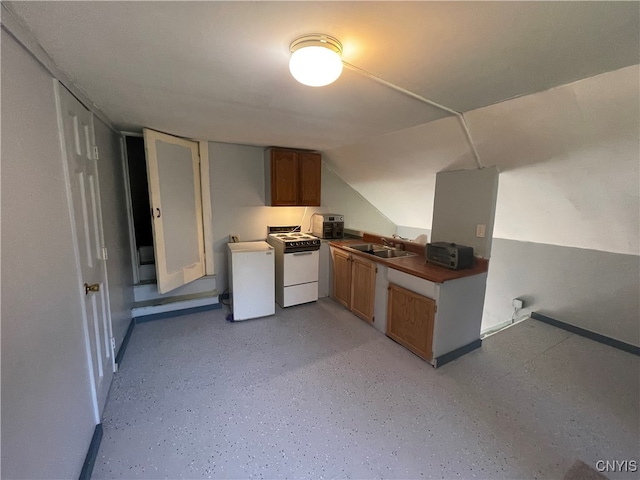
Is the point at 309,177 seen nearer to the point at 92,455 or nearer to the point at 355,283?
the point at 355,283

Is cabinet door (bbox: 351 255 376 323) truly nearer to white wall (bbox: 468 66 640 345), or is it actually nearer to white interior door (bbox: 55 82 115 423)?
white wall (bbox: 468 66 640 345)

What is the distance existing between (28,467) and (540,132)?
329 centimetres

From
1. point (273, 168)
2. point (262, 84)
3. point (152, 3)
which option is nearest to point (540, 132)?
point (262, 84)

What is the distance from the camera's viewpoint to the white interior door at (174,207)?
2.71 meters

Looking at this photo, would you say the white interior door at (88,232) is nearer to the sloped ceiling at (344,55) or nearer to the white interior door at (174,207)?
the sloped ceiling at (344,55)

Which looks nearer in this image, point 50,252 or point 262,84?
point 50,252

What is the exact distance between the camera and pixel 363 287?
3184mm

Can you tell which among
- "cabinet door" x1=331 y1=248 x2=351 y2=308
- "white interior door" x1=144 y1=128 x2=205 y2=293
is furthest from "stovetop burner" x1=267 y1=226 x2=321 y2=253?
"white interior door" x1=144 y1=128 x2=205 y2=293

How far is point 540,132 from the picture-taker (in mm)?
1946

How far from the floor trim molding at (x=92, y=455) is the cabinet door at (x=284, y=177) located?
2712 millimetres

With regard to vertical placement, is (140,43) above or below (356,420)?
above

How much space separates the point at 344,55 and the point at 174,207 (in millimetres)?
2502

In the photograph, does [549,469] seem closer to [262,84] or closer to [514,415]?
[514,415]

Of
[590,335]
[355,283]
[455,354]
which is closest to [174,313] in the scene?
[355,283]
